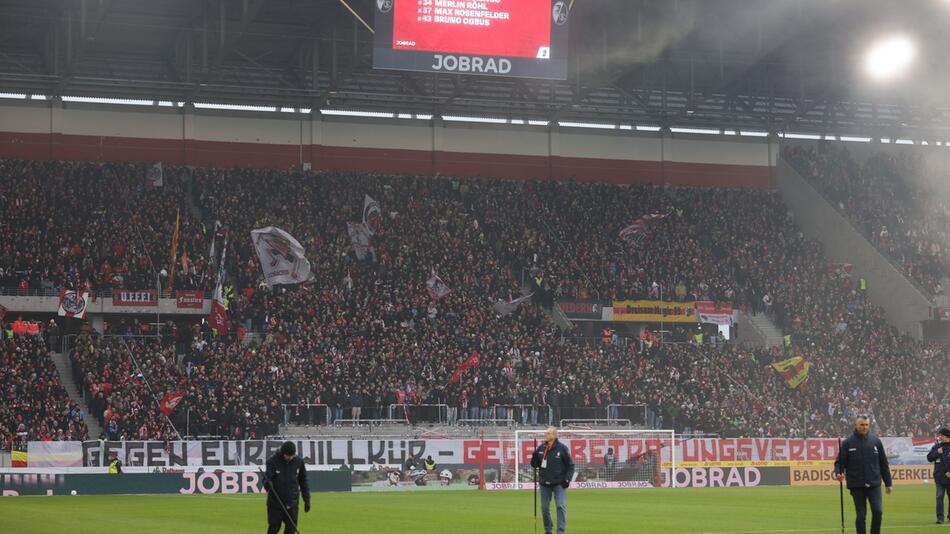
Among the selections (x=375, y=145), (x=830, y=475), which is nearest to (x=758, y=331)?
(x=830, y=475)

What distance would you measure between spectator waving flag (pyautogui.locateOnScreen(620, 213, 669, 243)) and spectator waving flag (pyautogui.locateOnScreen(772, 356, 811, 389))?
9953mm

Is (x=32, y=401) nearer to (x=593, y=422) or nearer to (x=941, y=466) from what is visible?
(x=593, y=422)

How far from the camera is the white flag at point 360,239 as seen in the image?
56438mm

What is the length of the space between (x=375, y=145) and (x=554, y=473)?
4509 cm

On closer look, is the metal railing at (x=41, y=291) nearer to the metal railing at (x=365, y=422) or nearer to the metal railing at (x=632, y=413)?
the metal railing at (x=365, y=422)

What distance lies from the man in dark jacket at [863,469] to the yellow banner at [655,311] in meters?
40.4

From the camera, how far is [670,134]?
68.2 meters

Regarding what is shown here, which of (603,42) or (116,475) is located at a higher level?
(603,42)

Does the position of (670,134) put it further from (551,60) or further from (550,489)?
(550,489)

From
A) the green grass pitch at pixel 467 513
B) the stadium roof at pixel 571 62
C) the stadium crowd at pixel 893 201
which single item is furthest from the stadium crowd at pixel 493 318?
the green grass pitch at pixel 467 513

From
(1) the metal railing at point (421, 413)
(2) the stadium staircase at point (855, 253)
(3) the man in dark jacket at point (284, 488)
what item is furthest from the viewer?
(2) the stadium staircase at point (855, 253)

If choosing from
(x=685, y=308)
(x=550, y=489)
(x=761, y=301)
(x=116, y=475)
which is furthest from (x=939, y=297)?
(x=550, y=489)

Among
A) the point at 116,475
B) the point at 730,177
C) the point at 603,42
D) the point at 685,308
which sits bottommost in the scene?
the point at 116,475

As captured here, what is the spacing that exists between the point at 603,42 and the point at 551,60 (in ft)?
38.7
